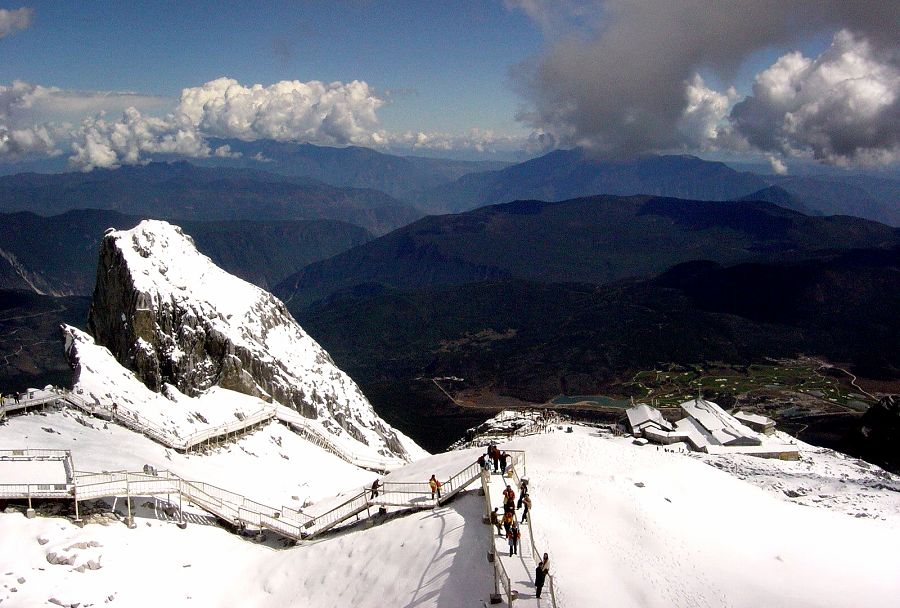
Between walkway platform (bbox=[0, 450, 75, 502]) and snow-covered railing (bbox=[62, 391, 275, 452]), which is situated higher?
walkway platform (bbox=[0, 450, 75, 502])

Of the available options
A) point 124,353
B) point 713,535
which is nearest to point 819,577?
point 713,535

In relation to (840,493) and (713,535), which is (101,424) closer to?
(713,535)

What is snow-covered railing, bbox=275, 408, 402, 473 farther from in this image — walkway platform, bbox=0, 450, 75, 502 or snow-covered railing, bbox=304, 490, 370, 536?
walkway platform, bbox=0, 450, 75, 502

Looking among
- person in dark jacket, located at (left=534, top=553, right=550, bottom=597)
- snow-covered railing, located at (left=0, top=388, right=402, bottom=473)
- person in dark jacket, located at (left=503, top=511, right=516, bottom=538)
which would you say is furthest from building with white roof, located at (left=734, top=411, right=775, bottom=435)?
person in dark jacket, located at (left=534, top=553, right=550, bottom=597)

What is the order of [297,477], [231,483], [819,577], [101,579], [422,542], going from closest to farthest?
[101,579], [422,542], [819,577], [231,483], [297,477]

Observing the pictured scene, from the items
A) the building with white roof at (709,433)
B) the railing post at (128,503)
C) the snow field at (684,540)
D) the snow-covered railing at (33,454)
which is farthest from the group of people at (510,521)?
the building with white roof at (709,433)
